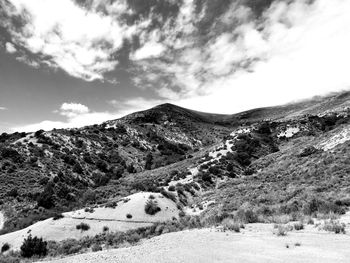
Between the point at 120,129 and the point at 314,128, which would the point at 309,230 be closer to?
the point at 314,128

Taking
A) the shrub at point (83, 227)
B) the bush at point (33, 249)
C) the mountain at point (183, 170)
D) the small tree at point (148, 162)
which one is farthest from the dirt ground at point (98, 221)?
the small tree at point (148, 162)

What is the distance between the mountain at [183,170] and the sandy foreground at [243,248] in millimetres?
3549

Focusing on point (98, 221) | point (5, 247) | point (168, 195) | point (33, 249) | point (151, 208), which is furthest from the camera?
point (168, 195)

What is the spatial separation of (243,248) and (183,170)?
38774 millimetres

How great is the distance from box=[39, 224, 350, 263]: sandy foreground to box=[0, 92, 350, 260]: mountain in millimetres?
3549

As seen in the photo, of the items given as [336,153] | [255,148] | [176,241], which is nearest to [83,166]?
[255,148]

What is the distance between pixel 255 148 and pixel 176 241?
4905cm

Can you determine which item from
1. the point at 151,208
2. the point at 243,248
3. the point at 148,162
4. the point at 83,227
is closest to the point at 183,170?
the point at 151,208

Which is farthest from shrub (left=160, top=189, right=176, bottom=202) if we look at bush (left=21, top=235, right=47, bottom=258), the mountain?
bush (left=21, top=235, right=47, bottom=258)

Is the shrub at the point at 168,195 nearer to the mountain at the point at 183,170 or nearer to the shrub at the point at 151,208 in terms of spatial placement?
the mountain at the point at 183,170

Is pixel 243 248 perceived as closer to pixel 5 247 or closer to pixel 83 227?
pixel 83 227

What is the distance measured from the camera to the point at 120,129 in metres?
87.2

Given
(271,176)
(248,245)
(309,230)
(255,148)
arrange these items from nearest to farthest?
(248,245)
(309,230)
(271,176)
(255,148)

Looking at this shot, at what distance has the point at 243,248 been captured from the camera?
380 inches
